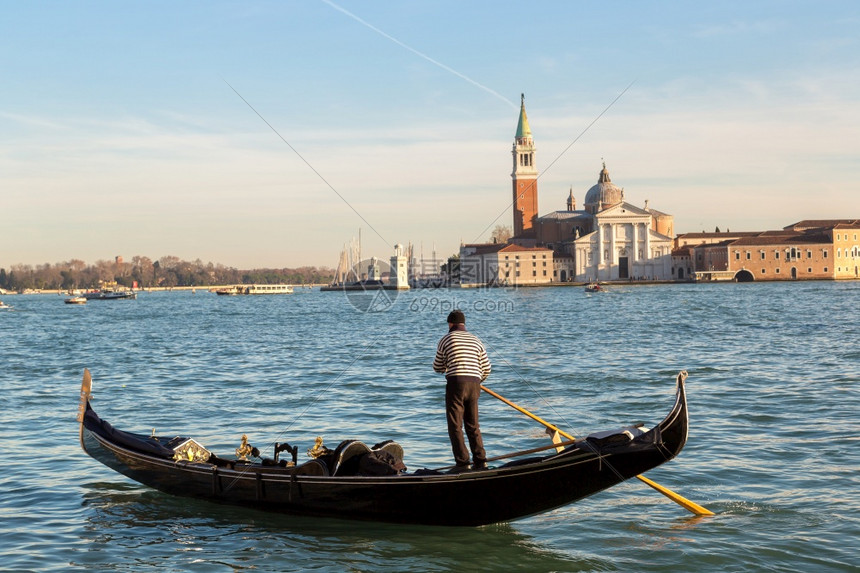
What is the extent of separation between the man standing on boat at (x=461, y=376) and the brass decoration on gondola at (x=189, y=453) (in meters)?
2.10

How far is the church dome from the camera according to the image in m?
93.5

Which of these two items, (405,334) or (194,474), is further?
(405,334)

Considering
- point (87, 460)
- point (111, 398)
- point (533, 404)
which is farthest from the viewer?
point (111, 398)

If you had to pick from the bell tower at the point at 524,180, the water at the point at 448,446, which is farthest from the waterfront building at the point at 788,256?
the water at the point at 448,446

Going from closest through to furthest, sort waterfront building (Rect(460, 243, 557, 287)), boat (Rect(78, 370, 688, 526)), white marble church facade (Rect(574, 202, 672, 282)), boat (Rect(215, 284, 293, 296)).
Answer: boat (Rect(78, 370, 688, 526)) < white marble church facade (Rect(574, 202, 672, 282)) < waterfront building (Rect(460, 243, 557, 287)) < boat (Rect(215, 284, 293, 296))

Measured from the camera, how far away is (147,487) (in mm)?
7309

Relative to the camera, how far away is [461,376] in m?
5.84

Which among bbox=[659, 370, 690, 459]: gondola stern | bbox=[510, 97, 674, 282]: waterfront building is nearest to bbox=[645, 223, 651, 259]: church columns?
bbox=[510, 97, 674, 282]: waterfront building

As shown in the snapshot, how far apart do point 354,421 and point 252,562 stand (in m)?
4.80

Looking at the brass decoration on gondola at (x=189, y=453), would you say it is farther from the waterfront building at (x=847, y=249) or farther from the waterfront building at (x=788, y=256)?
the waterfront building at (x=847, y=249)

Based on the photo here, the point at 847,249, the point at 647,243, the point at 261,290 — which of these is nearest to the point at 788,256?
the point at 847,249

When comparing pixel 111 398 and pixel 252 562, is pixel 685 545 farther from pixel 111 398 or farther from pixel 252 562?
pixel 111 398

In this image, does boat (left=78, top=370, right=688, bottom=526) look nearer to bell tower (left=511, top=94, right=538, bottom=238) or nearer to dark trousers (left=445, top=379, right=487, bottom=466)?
dark trousers (left=445, top=379, right=487, bottom=466)

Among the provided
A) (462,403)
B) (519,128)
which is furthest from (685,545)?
(519,128)
